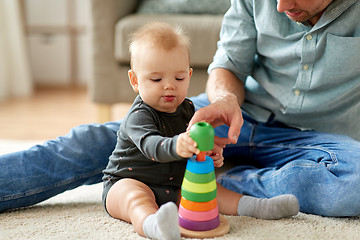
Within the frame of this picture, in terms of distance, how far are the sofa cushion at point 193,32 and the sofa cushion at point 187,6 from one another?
Result: 0.20ft

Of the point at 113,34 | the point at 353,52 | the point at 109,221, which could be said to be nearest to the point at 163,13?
the point at 113,34

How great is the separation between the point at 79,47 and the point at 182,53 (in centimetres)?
250

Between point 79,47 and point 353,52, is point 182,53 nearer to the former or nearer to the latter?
point 353,52

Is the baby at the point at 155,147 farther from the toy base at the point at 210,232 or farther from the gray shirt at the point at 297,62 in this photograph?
the gray shirt at the point at 297,62

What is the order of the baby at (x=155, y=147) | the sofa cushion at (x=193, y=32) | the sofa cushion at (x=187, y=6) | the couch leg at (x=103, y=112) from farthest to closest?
the couch leg at (x=103, y=112)
the sofa cushion at (x=187, y=6)
the sofa cushion at (x=193, y=32)
the baby at (x=155, y=147)

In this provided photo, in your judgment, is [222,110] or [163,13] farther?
[163,13]

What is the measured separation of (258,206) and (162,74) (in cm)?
36

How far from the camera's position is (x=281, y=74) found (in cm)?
130

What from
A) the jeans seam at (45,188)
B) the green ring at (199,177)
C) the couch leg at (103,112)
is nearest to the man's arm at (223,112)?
the green ring at (199,177)

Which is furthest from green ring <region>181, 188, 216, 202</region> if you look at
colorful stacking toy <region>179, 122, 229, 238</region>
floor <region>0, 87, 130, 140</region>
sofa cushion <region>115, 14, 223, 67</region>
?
floor <region>0, 87, 130, 140</region>

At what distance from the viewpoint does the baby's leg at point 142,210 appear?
872mm

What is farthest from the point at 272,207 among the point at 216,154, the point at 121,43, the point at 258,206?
→ the point at 121,43

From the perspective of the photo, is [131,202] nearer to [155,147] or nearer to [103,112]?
[155,147]

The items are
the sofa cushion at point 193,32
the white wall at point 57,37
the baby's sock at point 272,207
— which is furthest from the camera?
the white wall at point 57,37
